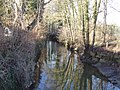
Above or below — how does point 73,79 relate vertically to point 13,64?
below

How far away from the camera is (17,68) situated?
436 inches

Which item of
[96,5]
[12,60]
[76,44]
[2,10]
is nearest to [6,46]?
[12,60]

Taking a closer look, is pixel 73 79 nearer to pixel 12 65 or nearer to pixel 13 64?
pixel 13 64

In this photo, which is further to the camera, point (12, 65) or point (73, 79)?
point (73, 79)

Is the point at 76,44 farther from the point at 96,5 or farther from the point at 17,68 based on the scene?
the point at 17,68

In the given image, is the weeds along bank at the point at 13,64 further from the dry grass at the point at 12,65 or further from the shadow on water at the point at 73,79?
the shadow on water at the point at 73,79

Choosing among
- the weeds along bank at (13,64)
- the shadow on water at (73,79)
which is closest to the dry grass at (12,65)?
the weeds along bank at (13,64)

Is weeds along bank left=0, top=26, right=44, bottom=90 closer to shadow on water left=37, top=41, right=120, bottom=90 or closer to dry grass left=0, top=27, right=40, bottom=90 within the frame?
dry grass left=0, top=27, right=40, bottom=90

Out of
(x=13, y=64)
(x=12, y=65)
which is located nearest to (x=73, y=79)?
(x=13, y=64)

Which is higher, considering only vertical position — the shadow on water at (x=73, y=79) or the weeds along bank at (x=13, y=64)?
the weeds along bank at (x=13, y=64)

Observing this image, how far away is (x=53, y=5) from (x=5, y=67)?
24.7 metres

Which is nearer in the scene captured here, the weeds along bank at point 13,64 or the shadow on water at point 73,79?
the weeds along bank at point 13,64

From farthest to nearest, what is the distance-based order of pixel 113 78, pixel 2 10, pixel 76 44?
pixel 76 44 → pixel 2 10 → pixel 113 78

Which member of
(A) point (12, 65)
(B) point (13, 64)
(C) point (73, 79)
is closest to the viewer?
(A) point (12, 65)
